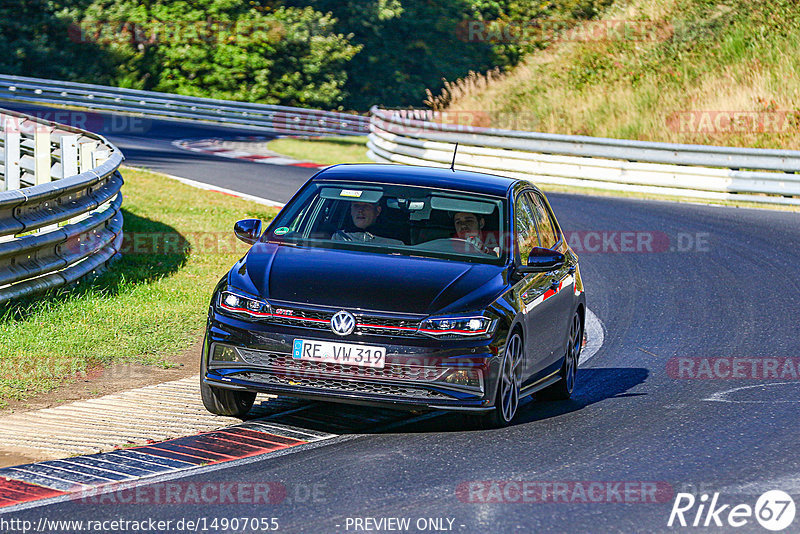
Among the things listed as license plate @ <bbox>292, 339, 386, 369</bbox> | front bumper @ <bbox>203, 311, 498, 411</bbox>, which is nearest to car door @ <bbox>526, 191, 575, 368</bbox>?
front bumper @ <bbox>203, 311, 498, 411</bbox>

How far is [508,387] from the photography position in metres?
7.70

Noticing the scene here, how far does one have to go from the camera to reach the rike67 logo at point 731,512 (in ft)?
18.8

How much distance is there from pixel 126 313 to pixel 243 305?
3.66m

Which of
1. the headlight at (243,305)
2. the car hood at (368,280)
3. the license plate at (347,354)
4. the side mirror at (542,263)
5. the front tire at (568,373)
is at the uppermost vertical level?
the side mirror at (542,263)

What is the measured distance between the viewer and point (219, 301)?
7559mm

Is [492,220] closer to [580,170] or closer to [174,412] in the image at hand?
[174,412]

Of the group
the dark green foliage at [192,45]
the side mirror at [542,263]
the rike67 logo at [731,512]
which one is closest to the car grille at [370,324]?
the side mirror at [542,263]

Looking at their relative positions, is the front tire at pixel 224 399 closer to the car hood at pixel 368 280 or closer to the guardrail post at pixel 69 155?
the car hood at pixel 368 280

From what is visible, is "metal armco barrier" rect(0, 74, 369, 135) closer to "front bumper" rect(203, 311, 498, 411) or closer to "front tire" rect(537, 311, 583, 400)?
"front tire" rect(537, 311, 583, 400)

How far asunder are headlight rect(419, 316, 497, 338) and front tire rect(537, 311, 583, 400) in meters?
1.86

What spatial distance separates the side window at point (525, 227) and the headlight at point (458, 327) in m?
1.05

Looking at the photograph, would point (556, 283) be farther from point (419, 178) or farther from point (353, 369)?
point (353, 369)

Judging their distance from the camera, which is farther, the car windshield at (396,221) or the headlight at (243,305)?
the car windshield at (396,221)

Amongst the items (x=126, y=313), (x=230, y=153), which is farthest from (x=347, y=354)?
(x=230, y=153)
